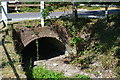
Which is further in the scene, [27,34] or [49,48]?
[49,48]

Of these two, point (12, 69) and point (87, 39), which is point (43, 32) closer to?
point (87, 39)

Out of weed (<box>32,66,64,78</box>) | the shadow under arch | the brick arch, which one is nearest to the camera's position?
weed (<box>32,66,64,78</box>)

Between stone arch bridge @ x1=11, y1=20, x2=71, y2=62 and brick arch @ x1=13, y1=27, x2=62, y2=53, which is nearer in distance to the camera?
brick arch @ x1=13, y1=27, x2=62, y2=53

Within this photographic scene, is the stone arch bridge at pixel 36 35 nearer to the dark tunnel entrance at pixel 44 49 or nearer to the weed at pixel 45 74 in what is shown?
the dark tunnel entrance at pixel 44 49

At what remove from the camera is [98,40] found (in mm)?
9062

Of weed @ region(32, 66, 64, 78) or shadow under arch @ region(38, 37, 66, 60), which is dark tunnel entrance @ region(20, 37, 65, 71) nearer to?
shadow under arch @ region(38, 37, 66, 60)

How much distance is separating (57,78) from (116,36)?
11.0 feet

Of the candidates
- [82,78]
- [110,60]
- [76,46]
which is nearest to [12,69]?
[82,78]

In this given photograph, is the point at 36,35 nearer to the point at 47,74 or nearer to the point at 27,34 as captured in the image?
the point at 27,34

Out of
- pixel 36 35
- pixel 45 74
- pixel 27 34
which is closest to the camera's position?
pixel 45 74

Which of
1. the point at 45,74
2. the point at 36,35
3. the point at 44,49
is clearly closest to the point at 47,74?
the point at 45,74

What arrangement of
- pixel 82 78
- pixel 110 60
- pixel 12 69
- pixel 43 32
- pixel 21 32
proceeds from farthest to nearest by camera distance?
1. pixel 43 32
2. pixel 21 32
3. pixel 110 60
4. pixel 82 78
5. pixel 12 69

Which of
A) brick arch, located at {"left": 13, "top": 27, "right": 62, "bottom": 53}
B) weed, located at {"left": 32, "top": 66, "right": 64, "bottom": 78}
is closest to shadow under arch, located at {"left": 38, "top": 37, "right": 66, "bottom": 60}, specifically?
brick arch, located at {"left": 13, "top": 27, "right": 62, "bottom": 53}

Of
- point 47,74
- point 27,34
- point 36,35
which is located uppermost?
point 27,34
